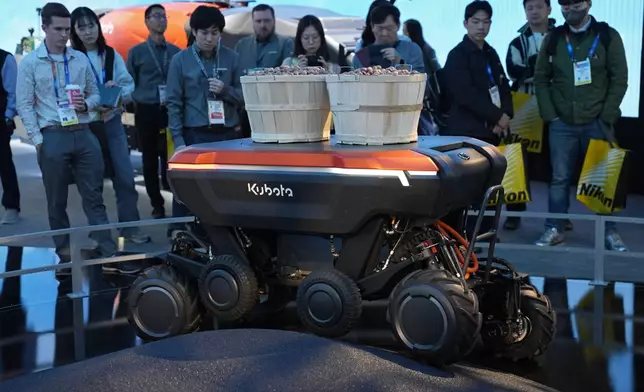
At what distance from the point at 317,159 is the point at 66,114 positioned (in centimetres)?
220

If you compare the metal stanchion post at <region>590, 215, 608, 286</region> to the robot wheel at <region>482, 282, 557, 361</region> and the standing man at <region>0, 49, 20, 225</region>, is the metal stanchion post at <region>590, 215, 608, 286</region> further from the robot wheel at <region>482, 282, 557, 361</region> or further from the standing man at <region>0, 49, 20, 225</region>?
the standing man at <region>0, 49, 20, 225</region>

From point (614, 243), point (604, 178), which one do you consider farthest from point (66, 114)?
point (614, 243)

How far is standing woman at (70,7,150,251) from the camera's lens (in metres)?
5.37

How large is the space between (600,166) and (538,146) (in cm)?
91

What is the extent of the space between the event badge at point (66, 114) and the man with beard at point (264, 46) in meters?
1.30

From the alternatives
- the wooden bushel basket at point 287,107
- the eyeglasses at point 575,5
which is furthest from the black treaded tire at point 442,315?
the eyeglasses at point 575,5

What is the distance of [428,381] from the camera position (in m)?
2.75

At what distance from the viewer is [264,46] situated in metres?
5.77

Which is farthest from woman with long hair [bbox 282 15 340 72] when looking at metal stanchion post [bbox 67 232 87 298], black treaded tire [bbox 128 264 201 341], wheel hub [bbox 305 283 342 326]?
wheel hub [bbox 305 283 342 326]

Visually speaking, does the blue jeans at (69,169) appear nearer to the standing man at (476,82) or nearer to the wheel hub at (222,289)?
the wheel hub at (222,289)

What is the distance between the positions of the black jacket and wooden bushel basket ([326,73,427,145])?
→ 210cm

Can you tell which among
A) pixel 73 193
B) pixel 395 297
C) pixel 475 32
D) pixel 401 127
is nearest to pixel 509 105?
pixel 475 32

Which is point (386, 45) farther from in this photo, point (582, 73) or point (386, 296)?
point (386, 296)

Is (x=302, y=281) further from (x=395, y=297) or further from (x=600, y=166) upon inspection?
(x=600, y=166)
